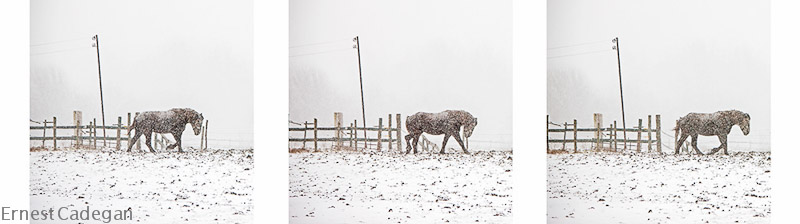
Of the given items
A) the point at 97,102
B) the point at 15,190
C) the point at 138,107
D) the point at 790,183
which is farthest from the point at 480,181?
the point at 15,190

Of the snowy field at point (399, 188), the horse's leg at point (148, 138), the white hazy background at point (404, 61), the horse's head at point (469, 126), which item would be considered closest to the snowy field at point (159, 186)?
the horse's leg at point (148, 138)

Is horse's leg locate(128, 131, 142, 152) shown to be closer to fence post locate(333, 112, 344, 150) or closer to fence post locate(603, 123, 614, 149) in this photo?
fence post locate(333, 112, 344, 150)

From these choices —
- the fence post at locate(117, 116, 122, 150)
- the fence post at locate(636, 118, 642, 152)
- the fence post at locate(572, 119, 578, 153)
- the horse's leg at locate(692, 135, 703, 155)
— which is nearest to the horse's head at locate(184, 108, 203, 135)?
the fence post at locate(117, 116, 122, 150)

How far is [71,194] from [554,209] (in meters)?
3.76

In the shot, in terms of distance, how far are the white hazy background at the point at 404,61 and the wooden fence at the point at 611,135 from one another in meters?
0.43

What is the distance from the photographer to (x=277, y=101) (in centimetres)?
532

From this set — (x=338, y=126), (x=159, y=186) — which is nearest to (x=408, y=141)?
(x=338, y=126)

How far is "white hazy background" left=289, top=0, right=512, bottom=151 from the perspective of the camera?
5137 millimetres

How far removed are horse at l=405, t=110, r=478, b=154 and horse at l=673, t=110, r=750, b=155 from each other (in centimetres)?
151

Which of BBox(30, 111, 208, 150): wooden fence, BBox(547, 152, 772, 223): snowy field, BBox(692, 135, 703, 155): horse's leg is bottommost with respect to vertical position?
BBox(547, 152, 772, 223): snowy field

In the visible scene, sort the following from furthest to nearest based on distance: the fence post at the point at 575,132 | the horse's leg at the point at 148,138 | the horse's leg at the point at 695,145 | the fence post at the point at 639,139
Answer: the horse's leg at the point at 148,138 < the fence post at the point at 575,132 < the fence post at the point at 639,139 < the horse's leg at the point at 695,145

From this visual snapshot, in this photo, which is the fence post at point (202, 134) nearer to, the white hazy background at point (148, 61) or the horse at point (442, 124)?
the white hazy background at point (148, 61)

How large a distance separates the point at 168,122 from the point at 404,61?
6.16ft

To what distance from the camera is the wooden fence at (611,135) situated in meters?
5.05
